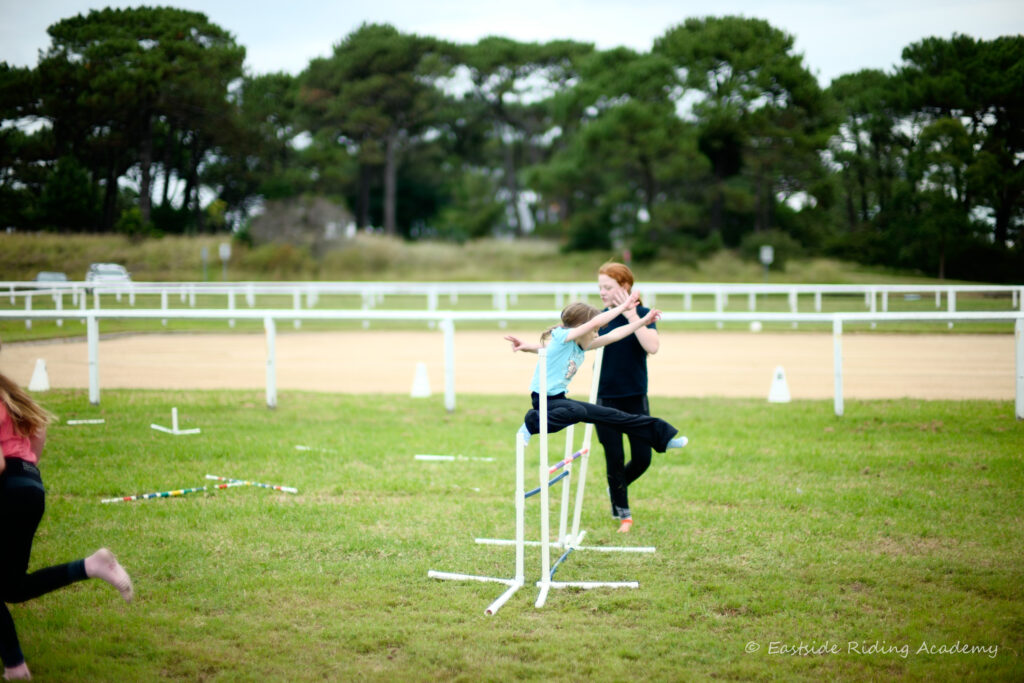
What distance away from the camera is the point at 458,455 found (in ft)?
28.6

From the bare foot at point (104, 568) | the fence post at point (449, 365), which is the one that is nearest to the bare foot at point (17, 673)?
the bare foot at point (104, 568)

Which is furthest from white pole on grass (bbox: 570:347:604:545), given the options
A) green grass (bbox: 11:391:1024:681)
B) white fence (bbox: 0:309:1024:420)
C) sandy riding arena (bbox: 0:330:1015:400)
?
sandy riding arena (bbox: 0:330:1015:400)

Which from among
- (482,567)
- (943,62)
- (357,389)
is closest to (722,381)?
(357,389)

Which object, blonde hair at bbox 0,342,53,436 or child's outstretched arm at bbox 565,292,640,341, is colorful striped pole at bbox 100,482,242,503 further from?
child's outstretched arm at bbox 565,292,640,341

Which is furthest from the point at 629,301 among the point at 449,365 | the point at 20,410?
the point at 449,365

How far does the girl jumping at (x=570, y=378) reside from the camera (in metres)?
5.05

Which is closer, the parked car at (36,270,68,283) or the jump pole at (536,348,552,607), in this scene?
the jump pole at (536,348,552,607)

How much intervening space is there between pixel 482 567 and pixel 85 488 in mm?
3878

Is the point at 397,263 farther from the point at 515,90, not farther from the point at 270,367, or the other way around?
the point at 270,367

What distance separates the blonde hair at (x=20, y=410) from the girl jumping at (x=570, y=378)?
239 centimetres

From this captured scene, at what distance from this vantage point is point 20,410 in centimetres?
388

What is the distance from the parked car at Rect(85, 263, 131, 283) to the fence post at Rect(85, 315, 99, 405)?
23120 mm

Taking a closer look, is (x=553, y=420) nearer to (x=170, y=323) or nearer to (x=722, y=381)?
(x=722, y=381)

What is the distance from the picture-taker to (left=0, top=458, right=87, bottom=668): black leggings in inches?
145
